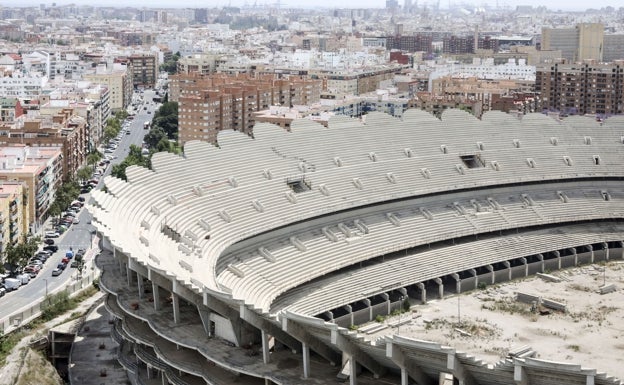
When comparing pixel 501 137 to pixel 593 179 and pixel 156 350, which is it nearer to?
pixel 593 179

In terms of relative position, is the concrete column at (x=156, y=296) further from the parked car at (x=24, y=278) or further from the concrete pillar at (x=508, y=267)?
the parked car at (x=24, y=278)

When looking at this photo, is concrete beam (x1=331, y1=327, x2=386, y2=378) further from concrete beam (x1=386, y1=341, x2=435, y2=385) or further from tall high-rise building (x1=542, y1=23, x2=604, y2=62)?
tall high-rise building (x1=542, y1=23, x2=604, y2=62)

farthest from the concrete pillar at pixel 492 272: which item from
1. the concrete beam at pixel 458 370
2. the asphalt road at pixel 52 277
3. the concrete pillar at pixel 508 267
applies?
the asphalt road at pixel 52 277

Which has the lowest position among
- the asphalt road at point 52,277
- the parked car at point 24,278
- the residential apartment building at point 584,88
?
the asphalt road at point 52,277

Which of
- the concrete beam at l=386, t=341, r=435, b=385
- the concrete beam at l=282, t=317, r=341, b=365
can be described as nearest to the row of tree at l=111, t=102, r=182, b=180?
the concrete beam at l=282, t=317, r=341, b=365

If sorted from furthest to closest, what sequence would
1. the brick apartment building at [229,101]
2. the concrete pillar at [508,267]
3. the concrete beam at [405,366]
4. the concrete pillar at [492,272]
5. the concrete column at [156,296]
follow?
the brick apartment building at [229,101], the concrete pillar at [508,267], the concrete pillar at [492,272], the concrete column at [156,296], the concrete beam at [405,366]

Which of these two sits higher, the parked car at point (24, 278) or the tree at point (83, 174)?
the tree at point (83, 174)

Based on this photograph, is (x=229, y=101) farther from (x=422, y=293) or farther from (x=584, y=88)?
(x=422, y=293)
